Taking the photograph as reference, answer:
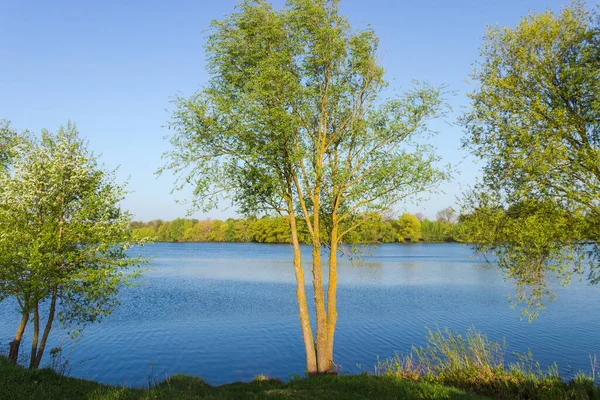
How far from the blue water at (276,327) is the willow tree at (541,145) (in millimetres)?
2488

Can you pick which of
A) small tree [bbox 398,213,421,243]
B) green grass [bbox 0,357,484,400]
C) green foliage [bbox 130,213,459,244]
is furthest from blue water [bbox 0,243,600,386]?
small tree [bbox 398,213,421,243]

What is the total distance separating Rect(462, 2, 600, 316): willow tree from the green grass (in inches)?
271

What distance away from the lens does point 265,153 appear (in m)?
18.0

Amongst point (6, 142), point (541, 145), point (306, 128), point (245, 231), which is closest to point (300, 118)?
point (306, 128)

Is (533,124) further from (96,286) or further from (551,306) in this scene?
(551,306)

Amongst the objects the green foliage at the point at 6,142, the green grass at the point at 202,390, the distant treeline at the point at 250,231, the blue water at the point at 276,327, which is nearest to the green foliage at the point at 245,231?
the distant treeline at the point at 250,231

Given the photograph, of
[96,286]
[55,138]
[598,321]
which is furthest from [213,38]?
[598,321]

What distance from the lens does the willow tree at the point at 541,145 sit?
51.6 feet

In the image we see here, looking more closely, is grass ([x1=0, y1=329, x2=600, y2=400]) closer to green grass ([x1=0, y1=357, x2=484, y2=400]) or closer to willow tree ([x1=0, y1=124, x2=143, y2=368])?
green grass ([x1=0, y1=357, x2=484, y2=400])

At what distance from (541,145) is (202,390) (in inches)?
620

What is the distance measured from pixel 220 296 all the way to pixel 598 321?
1262 inches

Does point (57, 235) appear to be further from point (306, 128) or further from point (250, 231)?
point (250, 231)

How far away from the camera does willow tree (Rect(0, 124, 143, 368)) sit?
15.8 meters

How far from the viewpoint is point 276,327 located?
29.7 m
